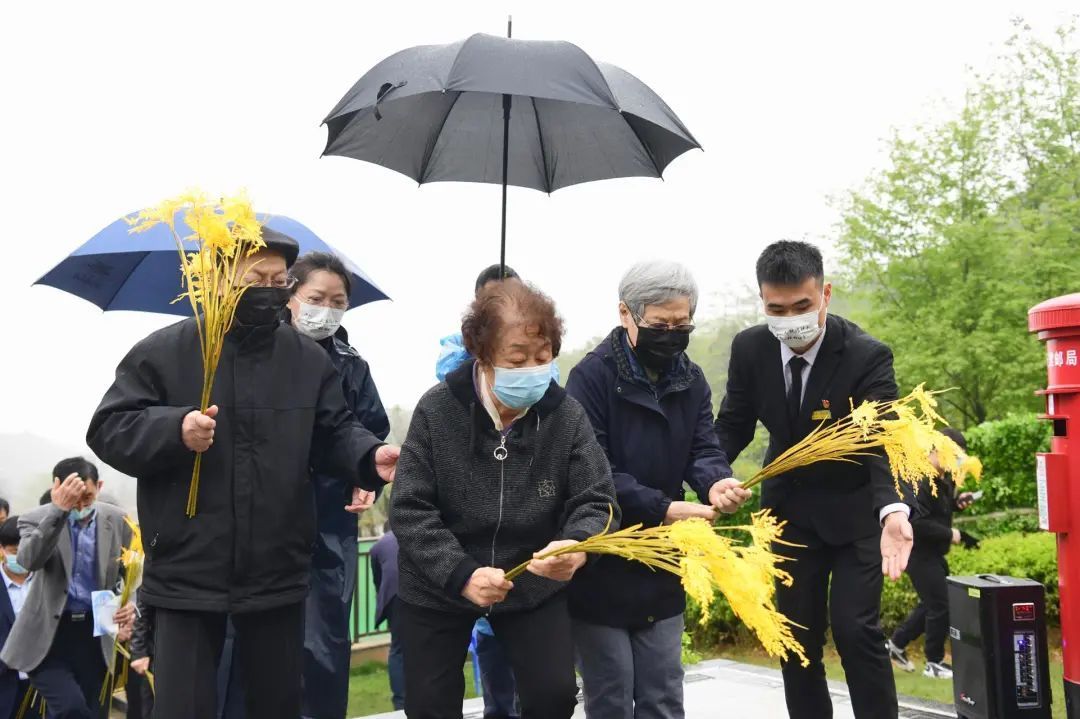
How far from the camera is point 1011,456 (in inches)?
551

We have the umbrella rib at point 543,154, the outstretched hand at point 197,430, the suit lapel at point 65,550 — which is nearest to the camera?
the outstretched hand at point 197,430

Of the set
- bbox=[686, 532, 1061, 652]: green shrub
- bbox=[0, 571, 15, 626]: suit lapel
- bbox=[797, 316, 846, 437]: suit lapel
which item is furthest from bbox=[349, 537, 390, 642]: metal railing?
bbox=[797, 316, 846, 437]: suit lapel

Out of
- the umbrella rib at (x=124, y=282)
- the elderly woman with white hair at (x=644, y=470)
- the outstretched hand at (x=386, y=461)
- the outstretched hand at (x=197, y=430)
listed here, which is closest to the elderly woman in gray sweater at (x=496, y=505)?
the outstretched hand at (x=386, y=461)

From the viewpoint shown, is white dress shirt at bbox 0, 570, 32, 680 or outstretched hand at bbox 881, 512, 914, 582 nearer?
outstretched hand at bbox 881, 512, 914, 582

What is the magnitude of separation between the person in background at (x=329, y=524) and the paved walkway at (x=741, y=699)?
137 centimetres

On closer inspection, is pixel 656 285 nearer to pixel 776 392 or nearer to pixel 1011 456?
pixel 776 392

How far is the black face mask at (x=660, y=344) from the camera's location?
13.8ft

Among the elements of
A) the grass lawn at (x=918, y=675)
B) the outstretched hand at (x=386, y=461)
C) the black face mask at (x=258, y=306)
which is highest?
the black face mask at (x=258, y=306)

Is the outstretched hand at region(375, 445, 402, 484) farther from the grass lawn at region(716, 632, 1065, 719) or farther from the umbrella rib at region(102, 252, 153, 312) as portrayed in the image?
the grass lawn at region(716, 632, 1065, 719)

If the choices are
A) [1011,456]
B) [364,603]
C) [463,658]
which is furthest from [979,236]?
[463,658]

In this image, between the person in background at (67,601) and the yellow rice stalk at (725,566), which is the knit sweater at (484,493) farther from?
the person in background at (67,601)

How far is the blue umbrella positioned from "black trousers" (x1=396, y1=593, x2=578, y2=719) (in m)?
2.89

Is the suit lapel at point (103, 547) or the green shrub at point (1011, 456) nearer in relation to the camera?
the suit lapel at point (103, 547)

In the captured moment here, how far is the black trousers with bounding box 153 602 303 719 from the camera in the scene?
3543mm
